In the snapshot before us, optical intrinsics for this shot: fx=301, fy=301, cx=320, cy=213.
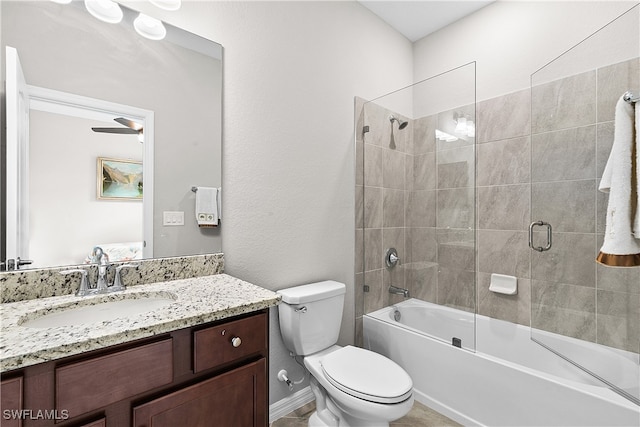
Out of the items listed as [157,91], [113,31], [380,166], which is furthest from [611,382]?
[113,31]

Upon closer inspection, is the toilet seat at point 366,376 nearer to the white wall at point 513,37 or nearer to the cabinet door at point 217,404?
the cabinet door at point 217,404

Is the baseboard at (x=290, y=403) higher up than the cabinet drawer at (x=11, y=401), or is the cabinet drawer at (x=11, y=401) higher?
the cabinet drawer at (x=11, y=401)

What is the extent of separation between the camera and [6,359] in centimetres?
65

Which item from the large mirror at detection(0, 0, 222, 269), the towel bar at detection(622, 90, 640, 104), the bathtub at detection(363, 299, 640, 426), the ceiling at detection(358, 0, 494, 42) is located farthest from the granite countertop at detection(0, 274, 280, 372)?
the ceiling at detection(358, 0, 494, 42)

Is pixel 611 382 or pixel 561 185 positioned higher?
pixel 561 185

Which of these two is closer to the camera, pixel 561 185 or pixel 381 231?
pixel 561 185

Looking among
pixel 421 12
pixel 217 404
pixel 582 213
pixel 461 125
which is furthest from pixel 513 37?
pixel 217 404

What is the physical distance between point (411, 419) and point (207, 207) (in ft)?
5.49

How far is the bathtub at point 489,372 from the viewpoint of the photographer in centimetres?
131

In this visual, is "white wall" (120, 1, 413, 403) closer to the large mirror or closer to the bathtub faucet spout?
the large mirror

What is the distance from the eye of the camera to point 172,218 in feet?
4.67

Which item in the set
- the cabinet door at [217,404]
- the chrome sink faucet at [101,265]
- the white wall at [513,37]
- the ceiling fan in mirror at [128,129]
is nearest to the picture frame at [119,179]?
the ceiling fan in mirror at [128,129]

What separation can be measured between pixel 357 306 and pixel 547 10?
2340mm

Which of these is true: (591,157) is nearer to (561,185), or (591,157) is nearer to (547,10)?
(561,185)
